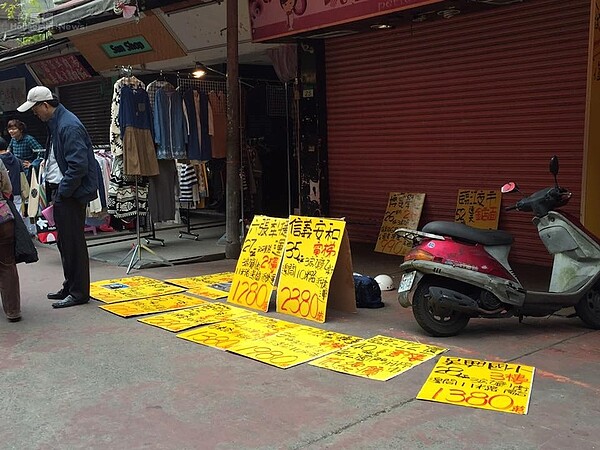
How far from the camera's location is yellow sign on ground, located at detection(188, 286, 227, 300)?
6652mm

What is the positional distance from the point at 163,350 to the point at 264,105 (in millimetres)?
7930

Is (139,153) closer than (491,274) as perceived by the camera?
No

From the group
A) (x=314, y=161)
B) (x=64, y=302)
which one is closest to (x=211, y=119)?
(x=314, y=161)

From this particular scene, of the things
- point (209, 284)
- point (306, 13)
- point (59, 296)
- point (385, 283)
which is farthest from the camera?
point (306, 13)

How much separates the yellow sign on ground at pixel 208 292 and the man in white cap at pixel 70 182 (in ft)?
3.61

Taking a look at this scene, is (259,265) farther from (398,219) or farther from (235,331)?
(398,219)

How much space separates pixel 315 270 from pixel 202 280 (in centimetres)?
207

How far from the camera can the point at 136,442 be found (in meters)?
3.40

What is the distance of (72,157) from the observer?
6.11m

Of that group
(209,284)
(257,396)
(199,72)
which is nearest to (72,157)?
(209,284)

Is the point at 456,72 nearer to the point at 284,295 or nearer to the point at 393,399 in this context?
the point at 284,295

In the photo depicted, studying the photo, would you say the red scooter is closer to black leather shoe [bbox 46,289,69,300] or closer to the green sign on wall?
black leather shoe [bbox 46,289,69,300]

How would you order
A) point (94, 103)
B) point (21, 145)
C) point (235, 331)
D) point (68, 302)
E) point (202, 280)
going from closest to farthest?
point (235, 331) → point (68, 302) → point (202, 280) → point (21, 145) → point (94, 103)

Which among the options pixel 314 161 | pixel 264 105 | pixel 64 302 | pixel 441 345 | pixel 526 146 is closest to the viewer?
pixel 441 345
